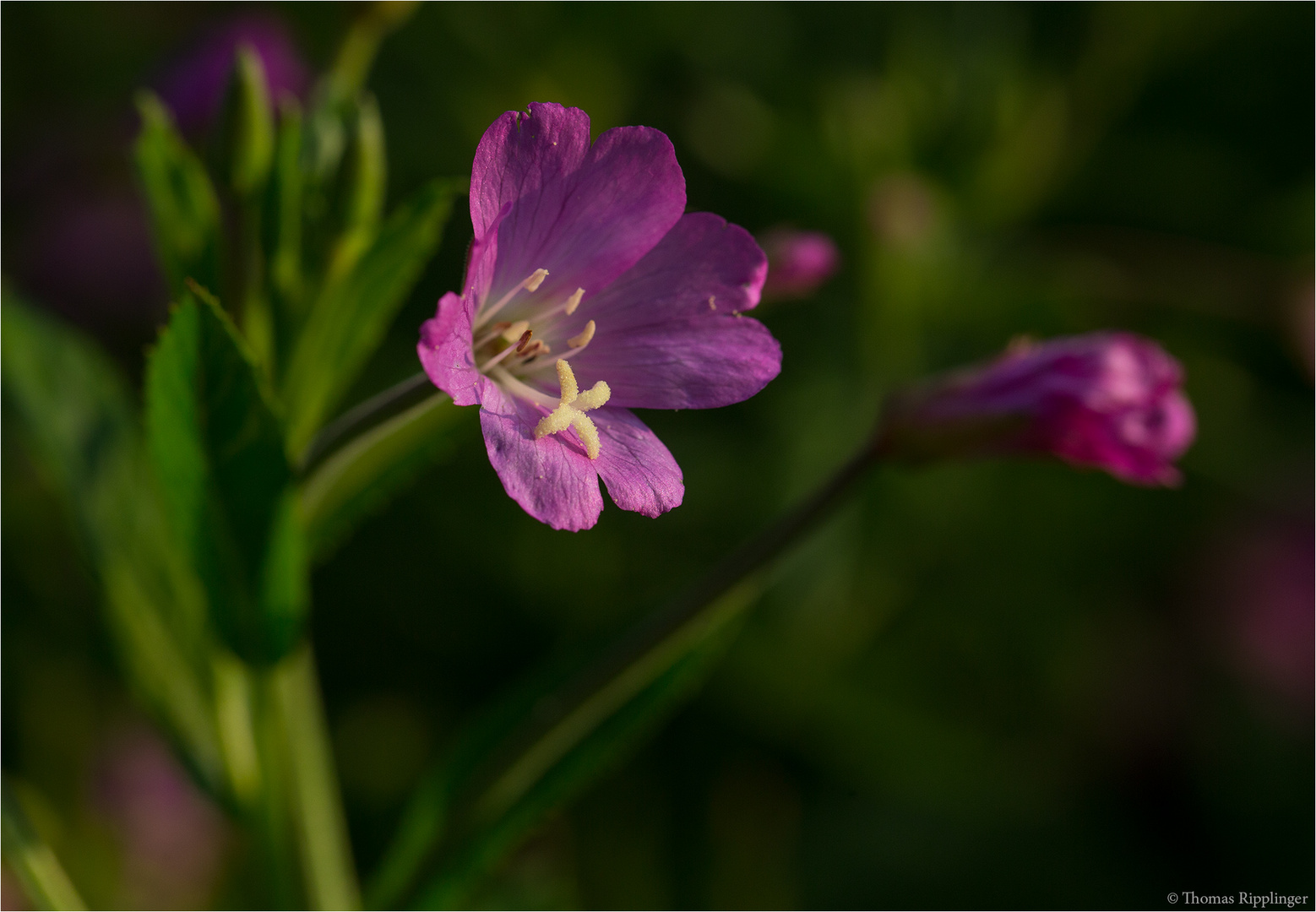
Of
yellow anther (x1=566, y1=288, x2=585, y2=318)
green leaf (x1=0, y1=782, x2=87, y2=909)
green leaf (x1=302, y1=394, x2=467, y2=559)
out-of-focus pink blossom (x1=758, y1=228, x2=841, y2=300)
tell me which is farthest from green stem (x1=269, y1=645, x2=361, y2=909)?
out-of-focus pink blossom (x1=758, y1=228, x2=841, y2=300)

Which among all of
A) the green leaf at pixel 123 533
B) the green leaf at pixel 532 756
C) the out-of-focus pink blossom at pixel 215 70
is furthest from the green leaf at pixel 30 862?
the out-of-focus pink blossom at pixel 215 70

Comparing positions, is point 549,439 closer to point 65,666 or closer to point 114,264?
point 65,666

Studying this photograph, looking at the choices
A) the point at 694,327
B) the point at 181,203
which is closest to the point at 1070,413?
the point at 694,327

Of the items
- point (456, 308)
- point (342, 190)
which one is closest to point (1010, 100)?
point (342, 190)

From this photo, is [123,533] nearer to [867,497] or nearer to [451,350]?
[451,350]

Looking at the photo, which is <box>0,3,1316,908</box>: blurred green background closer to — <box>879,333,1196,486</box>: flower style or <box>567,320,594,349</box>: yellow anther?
<box>879,333,1196,486</box>: flower style

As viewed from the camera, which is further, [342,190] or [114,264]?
[114,264]
